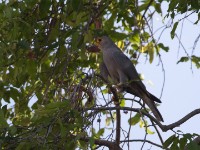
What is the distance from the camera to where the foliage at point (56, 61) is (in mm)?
3271

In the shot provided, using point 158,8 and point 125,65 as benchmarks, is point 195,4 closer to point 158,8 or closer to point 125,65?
point 158,8

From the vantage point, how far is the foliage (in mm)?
3271

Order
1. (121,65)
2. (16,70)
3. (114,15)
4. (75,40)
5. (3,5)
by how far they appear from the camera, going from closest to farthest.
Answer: (75,40), (3,5), (16,70), (114,15), (121,65)

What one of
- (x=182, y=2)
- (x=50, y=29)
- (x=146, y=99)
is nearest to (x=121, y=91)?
(x=146, y=99)

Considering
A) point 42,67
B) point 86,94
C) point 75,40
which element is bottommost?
point 86,94

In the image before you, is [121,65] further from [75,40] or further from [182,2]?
[75,40]

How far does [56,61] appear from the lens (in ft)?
15.5

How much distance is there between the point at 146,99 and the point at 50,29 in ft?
3.77

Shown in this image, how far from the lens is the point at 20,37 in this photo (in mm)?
4258

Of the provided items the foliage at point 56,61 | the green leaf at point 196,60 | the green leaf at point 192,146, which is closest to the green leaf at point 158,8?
the foliage at point 56,61

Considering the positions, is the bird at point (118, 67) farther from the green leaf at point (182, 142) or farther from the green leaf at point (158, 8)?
the green leaf at point (182, 142)

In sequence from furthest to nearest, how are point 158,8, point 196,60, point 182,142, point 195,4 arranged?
point 158,8, point 196,60, point 195,4, point 182,142

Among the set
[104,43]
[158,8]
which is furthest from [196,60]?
[104,43]

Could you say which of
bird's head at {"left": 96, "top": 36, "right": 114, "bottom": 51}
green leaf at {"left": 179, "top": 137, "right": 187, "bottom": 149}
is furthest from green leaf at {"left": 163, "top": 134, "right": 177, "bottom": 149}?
bird's head at {"left": 96, "top": 36, "right": 114, "bottom": 51}
